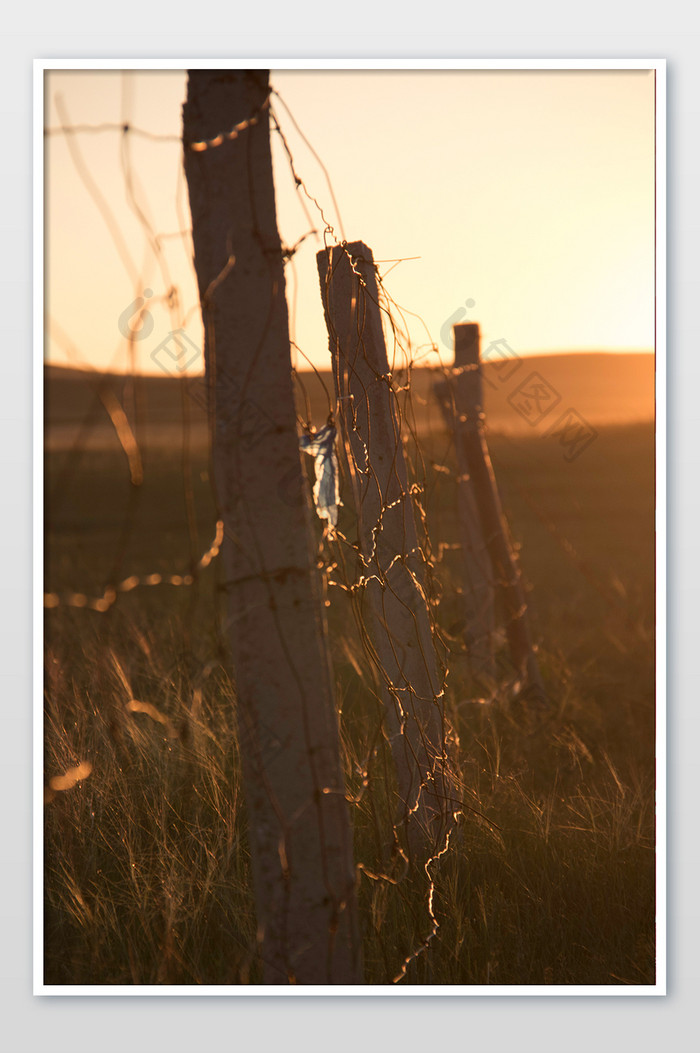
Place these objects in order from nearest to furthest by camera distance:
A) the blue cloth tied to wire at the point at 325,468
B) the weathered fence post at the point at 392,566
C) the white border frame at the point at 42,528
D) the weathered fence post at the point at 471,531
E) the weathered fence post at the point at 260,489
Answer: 1. the weathered fence post at the point at 260,489
2. the blue cloth tied to wire at the point at 325,468
3. the white border frame at the point at 42,528
4. the weathered fence post at the point at 392,566
5. the weathered fence post at the point at 471,531

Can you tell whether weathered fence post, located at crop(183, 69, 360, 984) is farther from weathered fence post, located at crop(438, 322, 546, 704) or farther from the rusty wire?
weathered fence post, located at crop(438, 322, 546, 704)

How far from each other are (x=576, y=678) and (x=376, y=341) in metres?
2.26

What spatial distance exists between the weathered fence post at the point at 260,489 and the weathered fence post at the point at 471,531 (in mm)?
2148

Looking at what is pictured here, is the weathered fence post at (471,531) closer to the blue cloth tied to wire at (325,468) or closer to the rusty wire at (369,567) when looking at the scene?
the rusty wire at (369,567)

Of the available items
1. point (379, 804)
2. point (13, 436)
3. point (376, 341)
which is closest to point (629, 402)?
point (376, 341)

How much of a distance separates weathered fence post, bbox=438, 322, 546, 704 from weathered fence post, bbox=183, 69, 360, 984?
2.18 meters

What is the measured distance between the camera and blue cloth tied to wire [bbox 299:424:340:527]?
1469 millimetres

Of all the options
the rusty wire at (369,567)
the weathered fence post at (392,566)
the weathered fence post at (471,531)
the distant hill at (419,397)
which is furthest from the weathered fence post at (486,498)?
the weathered fence post at (392,566)

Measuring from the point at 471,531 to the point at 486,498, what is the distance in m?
0.18

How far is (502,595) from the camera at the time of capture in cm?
330

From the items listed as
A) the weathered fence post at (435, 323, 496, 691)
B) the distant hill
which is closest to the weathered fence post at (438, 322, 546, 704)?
the weathered fence post at (435, 323, 496, 691)

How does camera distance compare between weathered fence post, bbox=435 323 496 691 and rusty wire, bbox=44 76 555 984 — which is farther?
weathered fence post, bbox=435 323 496 691

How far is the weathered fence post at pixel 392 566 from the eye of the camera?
185 cm

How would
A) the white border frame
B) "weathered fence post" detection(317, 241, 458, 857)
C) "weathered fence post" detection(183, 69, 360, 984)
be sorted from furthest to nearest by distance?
"weathered fence post" detection(317, 241, 458, 857) → the white border frame → "weathered fence post" detection(183, 69, 360, 984)
